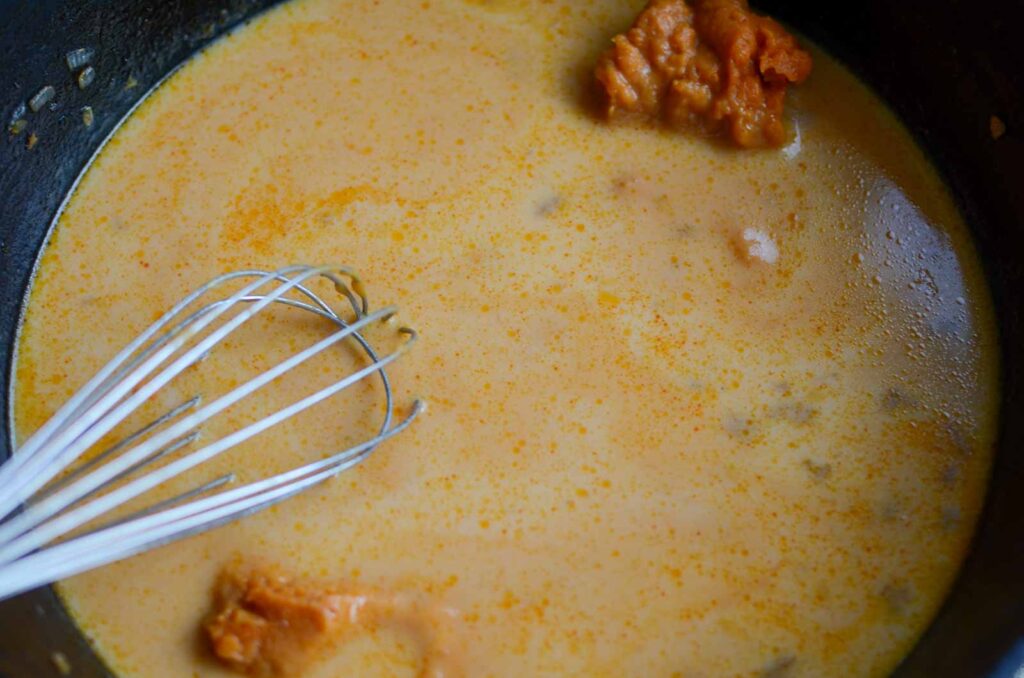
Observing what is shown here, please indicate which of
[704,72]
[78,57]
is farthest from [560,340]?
[78,57]

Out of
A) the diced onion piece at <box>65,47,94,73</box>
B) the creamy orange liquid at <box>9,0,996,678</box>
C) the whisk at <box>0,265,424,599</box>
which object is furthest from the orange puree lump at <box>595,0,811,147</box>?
the diced onion piece at <box>65,47,94,73</box>

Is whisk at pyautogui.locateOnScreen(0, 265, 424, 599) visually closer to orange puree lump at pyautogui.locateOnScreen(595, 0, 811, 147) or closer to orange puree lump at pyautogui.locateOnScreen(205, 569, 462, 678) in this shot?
orange puree lump at pyautogui.locateOnScreen(205, 569, 462, 678)

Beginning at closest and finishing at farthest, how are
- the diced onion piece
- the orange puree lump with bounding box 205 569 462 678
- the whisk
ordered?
the whisk < the orange puree lump with bounding box 205 569 462 678 < the diced onion piece

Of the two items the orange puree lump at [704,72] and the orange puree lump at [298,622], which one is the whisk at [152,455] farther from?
the orange puree lump at [704,72]

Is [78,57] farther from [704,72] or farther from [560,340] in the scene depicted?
[704,72]

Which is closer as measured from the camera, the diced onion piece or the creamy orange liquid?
the creamy orange liquid

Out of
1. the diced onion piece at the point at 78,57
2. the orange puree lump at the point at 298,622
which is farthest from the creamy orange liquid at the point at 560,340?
the diced onion piece at the point at 78,57
